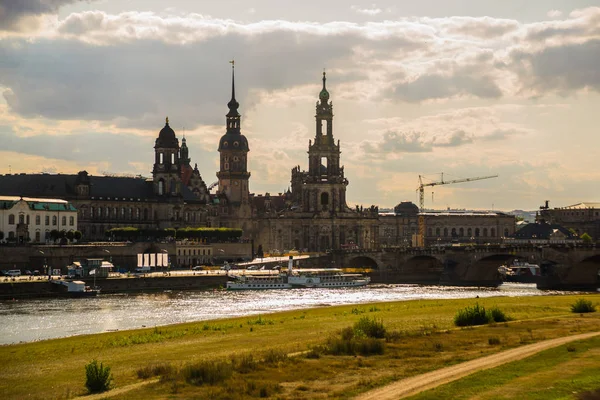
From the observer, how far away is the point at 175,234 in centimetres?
17450

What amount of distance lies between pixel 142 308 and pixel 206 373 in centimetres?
6018

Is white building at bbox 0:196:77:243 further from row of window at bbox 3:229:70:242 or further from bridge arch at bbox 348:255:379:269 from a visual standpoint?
bridge arch at bbox 348:255:379:269

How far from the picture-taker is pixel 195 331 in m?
59.1

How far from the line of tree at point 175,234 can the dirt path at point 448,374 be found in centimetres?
13478

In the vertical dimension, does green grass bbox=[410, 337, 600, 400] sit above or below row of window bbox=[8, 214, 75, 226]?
below

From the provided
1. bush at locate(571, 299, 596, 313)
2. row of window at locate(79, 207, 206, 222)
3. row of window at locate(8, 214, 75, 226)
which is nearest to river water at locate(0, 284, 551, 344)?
bush at locate(571, 299, 596, 313)

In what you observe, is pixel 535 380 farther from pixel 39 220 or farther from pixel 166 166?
pixel 166 166

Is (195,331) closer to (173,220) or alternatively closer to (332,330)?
(332,330)

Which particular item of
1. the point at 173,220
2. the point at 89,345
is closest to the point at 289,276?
the point at 173,220

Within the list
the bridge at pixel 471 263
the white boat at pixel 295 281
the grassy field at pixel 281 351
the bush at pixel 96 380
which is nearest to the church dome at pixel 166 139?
the bridge at pixel 471 263

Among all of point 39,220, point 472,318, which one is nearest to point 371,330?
point 472,318

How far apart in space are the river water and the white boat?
15.2 ft

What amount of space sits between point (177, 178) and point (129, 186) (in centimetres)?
951

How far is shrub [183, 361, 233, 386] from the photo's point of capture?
34728 mm
